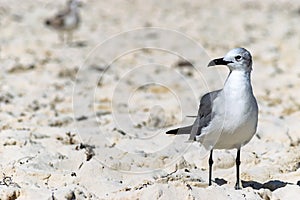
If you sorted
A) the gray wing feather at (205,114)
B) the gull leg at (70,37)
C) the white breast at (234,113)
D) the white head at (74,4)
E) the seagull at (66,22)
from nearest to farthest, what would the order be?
the white breast at (234,113)
the gray wing feather at (205,114)
the gull leg at (70,37)
the seagull at (66,22)
the white head at (74,4)

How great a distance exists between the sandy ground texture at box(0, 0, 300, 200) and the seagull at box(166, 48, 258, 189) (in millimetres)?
279

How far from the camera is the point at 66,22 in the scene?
37.7ft

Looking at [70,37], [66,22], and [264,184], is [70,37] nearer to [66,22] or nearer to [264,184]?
[66,22]

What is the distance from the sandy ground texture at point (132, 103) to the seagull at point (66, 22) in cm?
23

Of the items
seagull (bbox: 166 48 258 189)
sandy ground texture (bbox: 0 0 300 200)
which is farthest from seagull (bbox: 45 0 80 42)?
seagull (bbox: 166 48 258 189)

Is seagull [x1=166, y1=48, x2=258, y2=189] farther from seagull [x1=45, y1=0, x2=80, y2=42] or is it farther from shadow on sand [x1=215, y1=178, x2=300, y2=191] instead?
seagull [x1=45, y1=0, x2=80, y2=42]

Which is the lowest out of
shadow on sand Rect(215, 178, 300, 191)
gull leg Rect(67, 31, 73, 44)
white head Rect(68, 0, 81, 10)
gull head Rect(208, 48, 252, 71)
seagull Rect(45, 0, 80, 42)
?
shadow on sand Rect(215, 178, 300, 191)

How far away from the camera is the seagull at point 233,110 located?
12.0 feet

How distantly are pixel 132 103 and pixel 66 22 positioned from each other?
4.82 meters

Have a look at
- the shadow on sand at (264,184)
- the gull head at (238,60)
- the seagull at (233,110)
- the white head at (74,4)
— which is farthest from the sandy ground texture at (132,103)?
the gull head at (238,60)

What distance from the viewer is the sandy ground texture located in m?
3.88

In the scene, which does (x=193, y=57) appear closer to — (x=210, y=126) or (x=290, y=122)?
(x=290, y=122)

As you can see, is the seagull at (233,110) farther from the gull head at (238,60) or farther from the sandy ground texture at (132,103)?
the sandy ground texture at (132,103)

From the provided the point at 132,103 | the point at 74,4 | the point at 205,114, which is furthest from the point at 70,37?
the point at 205,114
